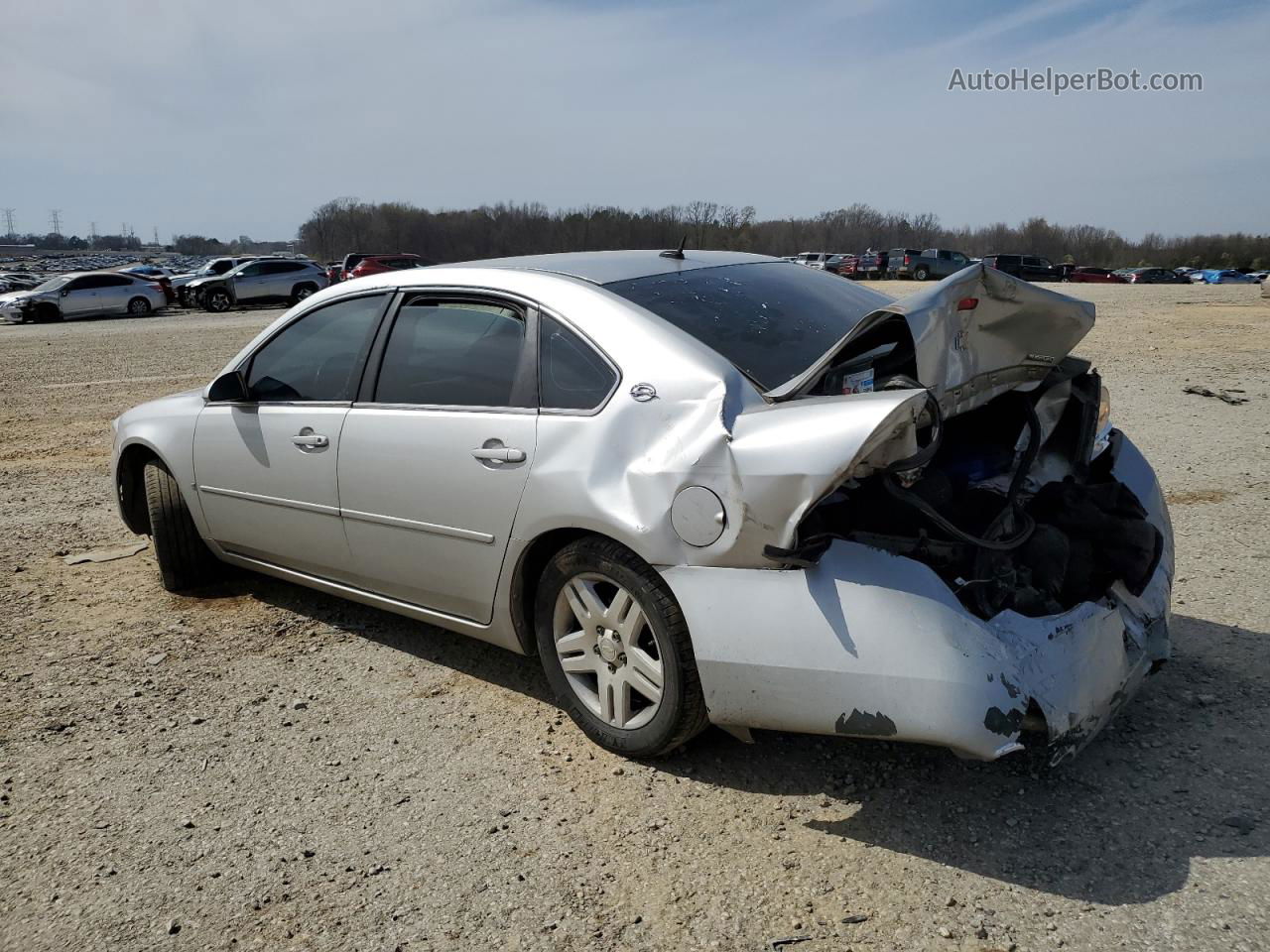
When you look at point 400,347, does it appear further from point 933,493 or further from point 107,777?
point 933,493

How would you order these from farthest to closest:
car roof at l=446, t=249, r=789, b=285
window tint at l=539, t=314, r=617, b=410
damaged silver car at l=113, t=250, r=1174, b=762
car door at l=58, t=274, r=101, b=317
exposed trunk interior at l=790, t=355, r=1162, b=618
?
car door at l=58, t=274, r=101, b=317
car roof at l=446, t=249, r=789, b=285
window tint at l=539, t=314, r=617, b=410
exposed trunk interior at l=790, t=355, r=1162, b=618
damaged silver car at l=113, t=250, r=1174, b=762

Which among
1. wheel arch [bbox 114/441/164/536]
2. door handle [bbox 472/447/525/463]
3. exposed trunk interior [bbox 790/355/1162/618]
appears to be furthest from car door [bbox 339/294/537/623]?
wheel arch [bbox 114/441/164/536]

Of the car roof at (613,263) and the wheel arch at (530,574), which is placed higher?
the car roof at (613,263)

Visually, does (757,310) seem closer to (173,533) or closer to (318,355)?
(318,355)

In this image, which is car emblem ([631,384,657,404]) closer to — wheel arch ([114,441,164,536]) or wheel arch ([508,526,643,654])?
wheel arch ([508,526,643,654])

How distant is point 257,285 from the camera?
31.8 meters

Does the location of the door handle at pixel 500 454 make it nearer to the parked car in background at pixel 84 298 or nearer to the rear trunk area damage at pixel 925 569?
the rear trunk area damage at pixel 925 569

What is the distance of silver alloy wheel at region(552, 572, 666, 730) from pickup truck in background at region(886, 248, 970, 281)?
43744 mm

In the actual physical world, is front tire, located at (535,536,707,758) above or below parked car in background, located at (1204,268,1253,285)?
below

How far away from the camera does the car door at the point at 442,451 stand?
3.35 m

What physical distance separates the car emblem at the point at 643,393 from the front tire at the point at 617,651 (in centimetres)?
45

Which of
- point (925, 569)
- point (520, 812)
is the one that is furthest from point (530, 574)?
point (925, 569)

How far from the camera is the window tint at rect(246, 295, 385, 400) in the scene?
157 inches

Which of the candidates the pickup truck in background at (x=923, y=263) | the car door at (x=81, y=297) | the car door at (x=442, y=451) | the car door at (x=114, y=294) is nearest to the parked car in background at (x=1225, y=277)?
the pickup truck in background at (x=923, y=263)
